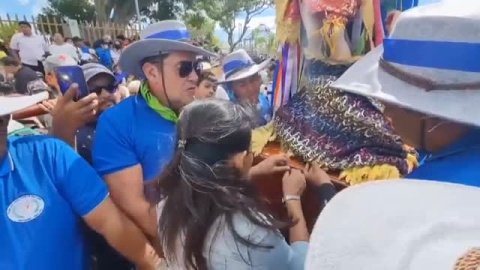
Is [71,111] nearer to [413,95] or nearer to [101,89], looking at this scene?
[101,89]

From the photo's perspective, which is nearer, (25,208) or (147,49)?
(25,208)

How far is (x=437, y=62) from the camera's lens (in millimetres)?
898

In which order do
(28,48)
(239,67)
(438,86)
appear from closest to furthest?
(438,86)
(239,67)
(28,48)

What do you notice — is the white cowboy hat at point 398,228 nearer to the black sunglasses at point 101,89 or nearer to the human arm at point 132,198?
the human arm at point 132,198

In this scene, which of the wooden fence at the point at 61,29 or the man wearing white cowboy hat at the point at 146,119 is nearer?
the man wearing white cowboy hat at the point at 146,119

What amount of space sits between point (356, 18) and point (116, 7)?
30.9m

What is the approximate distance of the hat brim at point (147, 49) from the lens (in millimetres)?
2127

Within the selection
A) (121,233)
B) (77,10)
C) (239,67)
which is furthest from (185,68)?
(77,10)

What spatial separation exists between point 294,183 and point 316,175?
0.24ft

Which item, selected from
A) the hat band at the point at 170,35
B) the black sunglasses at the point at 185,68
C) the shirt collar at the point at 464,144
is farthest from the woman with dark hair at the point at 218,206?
the hat band at the point at 170,35

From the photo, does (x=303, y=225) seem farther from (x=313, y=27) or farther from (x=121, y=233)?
(x=313, y=27)

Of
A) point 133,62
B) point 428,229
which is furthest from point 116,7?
point 428,229

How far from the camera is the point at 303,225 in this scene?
1350 mm

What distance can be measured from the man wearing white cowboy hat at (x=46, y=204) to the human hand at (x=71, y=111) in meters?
0.20
